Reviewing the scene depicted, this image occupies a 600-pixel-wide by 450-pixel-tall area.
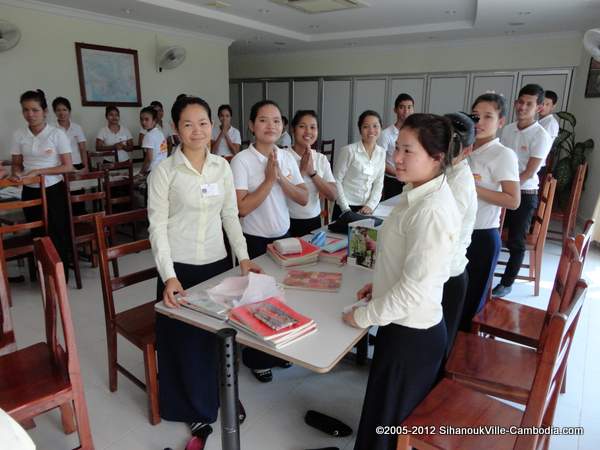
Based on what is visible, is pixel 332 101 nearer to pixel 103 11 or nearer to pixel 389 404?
pixel 103 11

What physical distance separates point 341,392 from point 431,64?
641 centimetres

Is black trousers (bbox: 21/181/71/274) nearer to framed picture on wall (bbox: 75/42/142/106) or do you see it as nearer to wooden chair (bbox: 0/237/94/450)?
wooden chair (bbox: 0/237/94/450)

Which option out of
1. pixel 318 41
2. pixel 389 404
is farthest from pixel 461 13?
pixel 389 404

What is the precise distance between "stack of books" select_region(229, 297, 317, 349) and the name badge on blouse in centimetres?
53

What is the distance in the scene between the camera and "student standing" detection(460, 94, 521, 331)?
214cm

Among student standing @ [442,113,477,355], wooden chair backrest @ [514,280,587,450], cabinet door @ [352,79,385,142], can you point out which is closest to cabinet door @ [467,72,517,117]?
cabinet door @ [352,79,385,142]

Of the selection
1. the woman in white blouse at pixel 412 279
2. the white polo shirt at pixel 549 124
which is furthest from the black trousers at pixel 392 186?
the woman in white blouse at pixel 412 279

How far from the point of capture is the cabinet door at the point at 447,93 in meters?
6.88

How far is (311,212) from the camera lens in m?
2.53

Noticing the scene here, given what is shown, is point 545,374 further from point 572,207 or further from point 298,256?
point 572,207

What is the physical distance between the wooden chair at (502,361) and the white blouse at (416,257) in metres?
0.45

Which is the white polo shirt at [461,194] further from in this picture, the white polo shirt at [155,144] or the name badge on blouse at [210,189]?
the white polo shirt at [155,144]

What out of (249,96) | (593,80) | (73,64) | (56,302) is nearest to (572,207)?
(593,80)

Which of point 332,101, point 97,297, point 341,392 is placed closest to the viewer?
point 341,392
